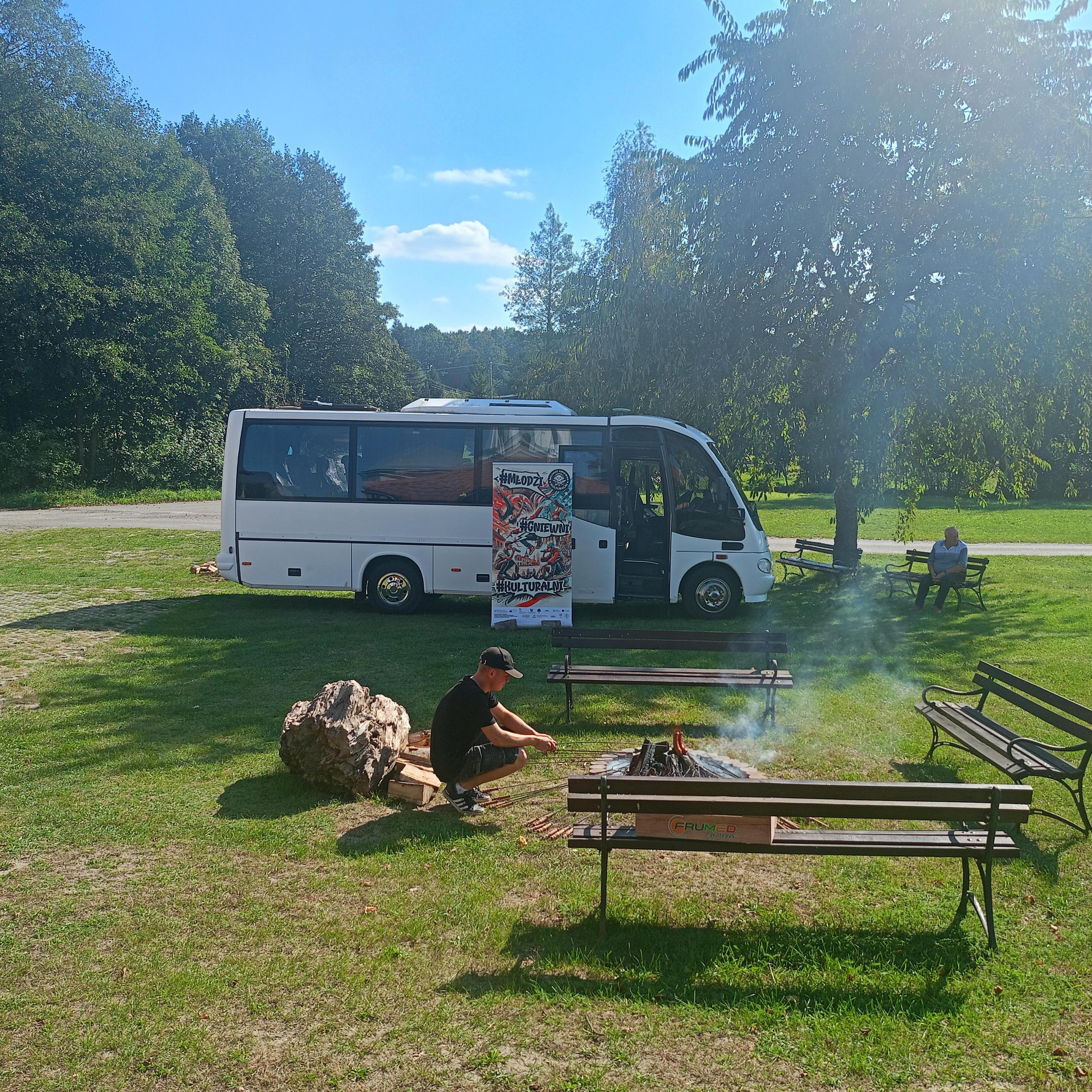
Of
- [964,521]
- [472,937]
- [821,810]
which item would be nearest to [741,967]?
[821,810]

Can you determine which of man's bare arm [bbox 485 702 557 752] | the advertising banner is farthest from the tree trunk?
man's bare arm [bbox 485 702 557 752]

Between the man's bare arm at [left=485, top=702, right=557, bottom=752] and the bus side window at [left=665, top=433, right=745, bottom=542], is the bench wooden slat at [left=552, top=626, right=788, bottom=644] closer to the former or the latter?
the man's bare arm at [left=485, top=702, right=557, bottom=752]

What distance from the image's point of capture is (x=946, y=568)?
14844mm

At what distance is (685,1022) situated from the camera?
4109 mm

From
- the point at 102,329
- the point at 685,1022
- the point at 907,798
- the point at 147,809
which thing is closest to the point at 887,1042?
the point at 685,1022

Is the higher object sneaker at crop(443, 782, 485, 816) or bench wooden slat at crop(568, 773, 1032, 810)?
bench wooden slat at crop(568, 773, 1032, 810)

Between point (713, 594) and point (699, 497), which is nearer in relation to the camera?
point (699, 497)

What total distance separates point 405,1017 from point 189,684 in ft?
22.1

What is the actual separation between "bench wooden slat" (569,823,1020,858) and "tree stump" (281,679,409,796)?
220cm

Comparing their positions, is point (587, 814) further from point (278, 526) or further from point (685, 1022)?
point (278, 526)

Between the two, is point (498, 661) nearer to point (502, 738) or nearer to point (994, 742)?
point (502, 738)

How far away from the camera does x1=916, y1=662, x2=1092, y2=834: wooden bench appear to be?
247 inches

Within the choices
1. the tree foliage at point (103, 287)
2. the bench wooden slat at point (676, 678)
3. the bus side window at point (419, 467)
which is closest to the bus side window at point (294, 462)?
the bus side window at point (419, 467)

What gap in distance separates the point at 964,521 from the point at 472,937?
99.2 feet
